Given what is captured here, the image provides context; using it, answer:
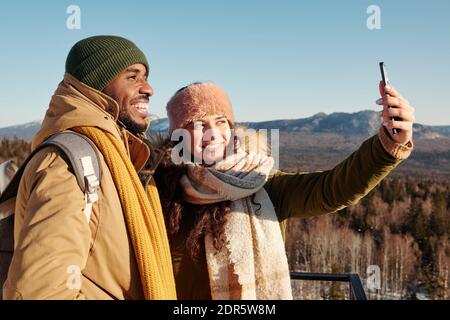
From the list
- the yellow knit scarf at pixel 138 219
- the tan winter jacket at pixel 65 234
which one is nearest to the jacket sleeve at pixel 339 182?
the yellow knit scarf at pixel 138 219

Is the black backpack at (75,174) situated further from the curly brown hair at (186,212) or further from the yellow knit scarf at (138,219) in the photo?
the curly brown hair at (186,212)

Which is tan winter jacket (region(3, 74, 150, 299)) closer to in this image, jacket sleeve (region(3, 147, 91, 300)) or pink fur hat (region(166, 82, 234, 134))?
jacket sleeve (region(3, 147, 91, 300))

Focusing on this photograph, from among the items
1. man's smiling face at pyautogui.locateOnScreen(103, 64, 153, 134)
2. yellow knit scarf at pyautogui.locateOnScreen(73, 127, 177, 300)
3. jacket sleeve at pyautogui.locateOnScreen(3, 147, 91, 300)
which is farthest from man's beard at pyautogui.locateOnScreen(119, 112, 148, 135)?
jacket sleeve at pyautogui.locateOnScreen(3, 147, 91, 300)

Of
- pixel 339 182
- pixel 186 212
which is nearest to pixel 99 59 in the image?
pixel 186 212

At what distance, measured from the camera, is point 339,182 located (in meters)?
2.31

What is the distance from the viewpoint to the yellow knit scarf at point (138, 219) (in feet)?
5.95

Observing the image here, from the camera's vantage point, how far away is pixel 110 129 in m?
1.89

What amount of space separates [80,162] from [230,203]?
1021 millimetres

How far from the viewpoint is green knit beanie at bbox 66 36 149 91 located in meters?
2.14

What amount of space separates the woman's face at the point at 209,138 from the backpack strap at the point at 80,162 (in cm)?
81

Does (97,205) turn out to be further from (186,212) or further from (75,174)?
(186,212)
